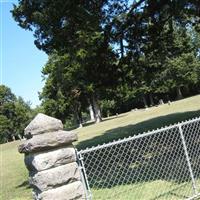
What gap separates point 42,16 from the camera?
16.3 meters

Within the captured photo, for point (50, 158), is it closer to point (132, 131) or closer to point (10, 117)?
point (132, 131)

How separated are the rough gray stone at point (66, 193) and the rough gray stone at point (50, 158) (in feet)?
1.13

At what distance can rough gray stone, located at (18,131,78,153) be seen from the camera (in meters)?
6.32

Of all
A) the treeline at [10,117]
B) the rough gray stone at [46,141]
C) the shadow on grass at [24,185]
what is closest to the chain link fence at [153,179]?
the rough gray stone at [46,141]

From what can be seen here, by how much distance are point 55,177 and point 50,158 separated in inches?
11.1

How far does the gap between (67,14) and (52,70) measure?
146 ft

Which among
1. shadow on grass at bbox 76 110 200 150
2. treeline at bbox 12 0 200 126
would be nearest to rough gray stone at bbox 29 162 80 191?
treeline at bbox 12 0 200 126

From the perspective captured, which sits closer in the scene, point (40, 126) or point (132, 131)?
point (40, 126)

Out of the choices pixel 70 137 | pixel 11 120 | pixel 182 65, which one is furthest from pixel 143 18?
pixel 11 120

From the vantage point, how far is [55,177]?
21.0 feet

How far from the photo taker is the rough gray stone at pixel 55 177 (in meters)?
6.35

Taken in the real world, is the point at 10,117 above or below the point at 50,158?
above

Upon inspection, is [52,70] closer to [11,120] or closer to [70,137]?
[11,120]

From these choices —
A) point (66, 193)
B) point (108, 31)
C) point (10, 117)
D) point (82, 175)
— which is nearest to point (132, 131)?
point (108, 31)
